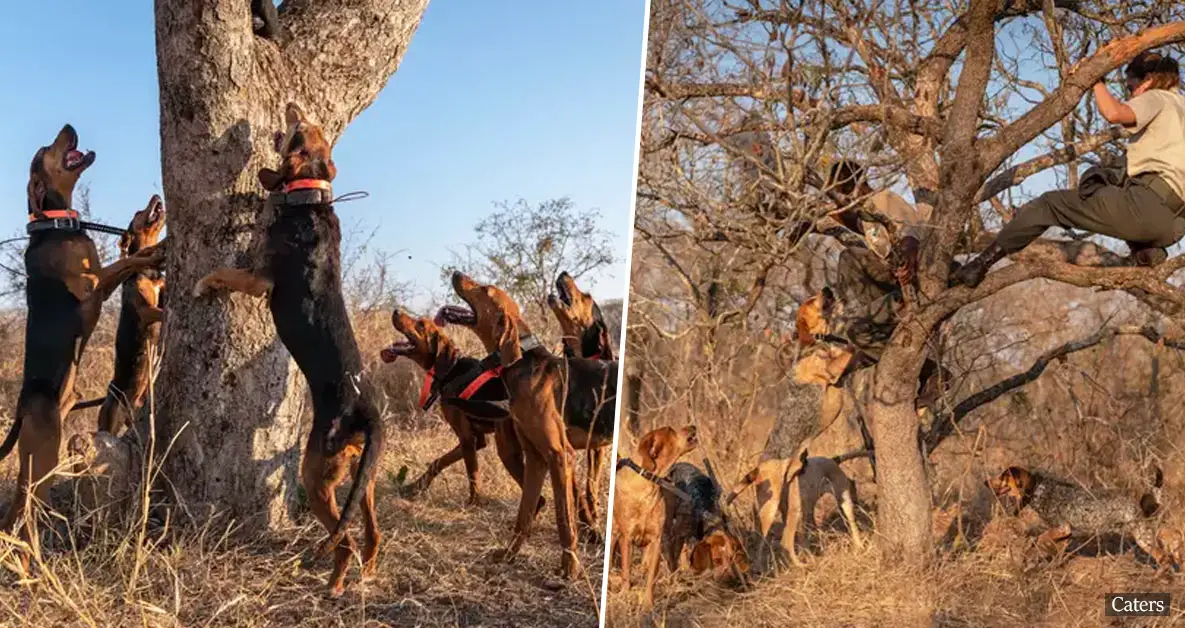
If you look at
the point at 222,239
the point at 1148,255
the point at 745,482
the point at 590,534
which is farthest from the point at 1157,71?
the point at 222,239

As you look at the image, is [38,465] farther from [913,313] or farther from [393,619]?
[913,313]

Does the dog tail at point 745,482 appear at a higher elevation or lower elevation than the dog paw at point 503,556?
higher

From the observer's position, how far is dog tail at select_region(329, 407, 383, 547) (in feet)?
12.0

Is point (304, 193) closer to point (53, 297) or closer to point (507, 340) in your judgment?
point (507, 340)

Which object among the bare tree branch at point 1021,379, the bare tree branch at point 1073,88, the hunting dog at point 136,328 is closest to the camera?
the bare tree branch at point 1073,88

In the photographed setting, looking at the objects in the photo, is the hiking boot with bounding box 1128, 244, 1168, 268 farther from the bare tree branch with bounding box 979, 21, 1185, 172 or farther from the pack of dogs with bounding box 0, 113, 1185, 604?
the pack of dogs with bounding box 0, 113, 1185, 604

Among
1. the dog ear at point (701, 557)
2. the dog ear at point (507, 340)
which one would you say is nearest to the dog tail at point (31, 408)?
the dog ear at point (507, 340)

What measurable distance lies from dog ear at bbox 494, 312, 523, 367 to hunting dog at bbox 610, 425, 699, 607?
0.57 m

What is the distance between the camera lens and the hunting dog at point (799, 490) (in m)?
4.90

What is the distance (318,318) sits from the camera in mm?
3857

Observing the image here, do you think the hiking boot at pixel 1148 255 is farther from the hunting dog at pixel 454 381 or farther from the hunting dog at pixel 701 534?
the hunting dog at pixel 454 381

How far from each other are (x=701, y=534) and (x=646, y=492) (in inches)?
21.0

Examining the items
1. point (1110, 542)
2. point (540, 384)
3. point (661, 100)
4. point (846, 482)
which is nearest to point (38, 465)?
→ point (540, 384)

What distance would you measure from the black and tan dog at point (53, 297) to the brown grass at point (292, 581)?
15.6 inches
